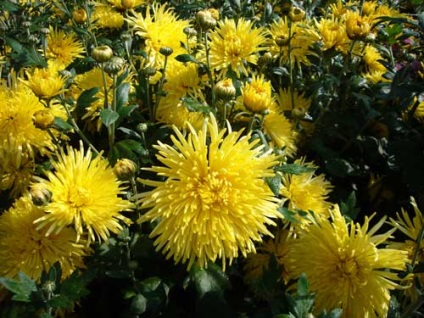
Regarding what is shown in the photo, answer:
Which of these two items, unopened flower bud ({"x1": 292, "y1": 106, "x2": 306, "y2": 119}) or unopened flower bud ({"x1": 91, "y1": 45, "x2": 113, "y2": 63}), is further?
unopened flower bud ({"x1": 292, "y1": 106, "x2": 306, "y2": 119})

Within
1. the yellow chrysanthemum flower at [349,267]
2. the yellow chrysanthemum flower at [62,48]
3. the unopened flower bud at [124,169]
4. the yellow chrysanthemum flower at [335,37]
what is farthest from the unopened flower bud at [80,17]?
the yellow chrysanthemum flower at [349,267]

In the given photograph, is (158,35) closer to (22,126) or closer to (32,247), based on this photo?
(22,126)

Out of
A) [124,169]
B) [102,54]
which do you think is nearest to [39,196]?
[124,169]

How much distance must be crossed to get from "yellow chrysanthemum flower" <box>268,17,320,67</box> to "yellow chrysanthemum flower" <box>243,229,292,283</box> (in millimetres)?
843

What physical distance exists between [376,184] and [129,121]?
1.00 m

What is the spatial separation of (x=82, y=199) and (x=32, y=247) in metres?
A: 0.24

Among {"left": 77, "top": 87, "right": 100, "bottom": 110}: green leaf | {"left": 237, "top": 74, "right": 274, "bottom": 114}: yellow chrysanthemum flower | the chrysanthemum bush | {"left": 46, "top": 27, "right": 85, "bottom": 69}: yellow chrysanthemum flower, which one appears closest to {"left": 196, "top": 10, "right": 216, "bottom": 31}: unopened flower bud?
the chrysanthemum bush

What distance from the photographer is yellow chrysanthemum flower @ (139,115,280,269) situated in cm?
132

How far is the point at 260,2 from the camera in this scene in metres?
3.03

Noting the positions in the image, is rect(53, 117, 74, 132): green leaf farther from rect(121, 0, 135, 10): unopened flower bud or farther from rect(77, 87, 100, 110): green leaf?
rect(121, 0, 135, 10): unopened flower bud

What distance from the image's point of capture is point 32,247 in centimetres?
148

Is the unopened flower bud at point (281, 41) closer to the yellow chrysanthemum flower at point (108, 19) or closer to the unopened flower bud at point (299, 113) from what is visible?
the unopened flower bud at point (299, 113)

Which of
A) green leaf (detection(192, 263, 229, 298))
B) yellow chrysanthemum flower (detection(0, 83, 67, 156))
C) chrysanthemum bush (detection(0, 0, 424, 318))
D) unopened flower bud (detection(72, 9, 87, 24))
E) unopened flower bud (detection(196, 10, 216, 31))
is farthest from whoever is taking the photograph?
unopened flower bud (detection(72, 9, 87, 24))

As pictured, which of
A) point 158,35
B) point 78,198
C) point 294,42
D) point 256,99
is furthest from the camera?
point 294,42
